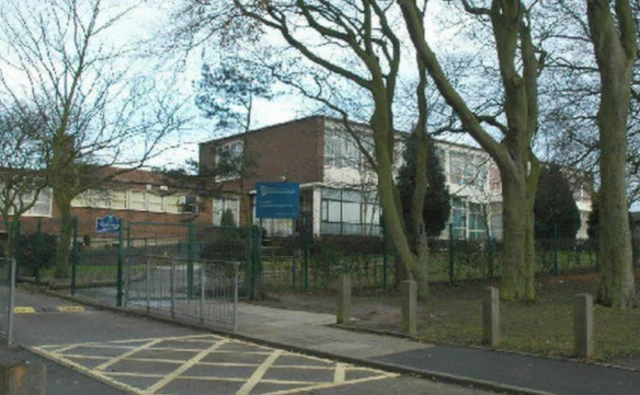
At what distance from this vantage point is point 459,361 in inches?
363

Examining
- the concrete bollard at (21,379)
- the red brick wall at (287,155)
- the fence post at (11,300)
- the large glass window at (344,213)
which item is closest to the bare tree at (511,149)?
the fence post at (11,300)

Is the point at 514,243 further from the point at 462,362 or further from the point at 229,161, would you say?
the point at 229,161

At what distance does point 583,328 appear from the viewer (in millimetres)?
9109

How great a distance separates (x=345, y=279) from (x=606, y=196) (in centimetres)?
599

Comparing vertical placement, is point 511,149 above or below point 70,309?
above

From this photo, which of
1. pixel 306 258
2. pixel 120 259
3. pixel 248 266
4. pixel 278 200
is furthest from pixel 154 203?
pixel 120 259

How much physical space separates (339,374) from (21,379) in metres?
5.45

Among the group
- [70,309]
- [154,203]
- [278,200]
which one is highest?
[154,203]

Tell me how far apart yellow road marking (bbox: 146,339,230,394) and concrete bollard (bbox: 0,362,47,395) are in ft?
12.4

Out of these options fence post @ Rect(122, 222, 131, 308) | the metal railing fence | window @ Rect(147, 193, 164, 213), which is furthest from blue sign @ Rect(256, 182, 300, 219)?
window @ Rect(147, 193, 164, 213)

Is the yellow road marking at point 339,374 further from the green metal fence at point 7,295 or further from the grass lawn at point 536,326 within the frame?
the green metal fence at point 7,295

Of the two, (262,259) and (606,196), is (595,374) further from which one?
(262,259)

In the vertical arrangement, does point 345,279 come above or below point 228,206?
below

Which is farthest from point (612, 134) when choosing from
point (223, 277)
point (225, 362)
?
point (225, 362)
